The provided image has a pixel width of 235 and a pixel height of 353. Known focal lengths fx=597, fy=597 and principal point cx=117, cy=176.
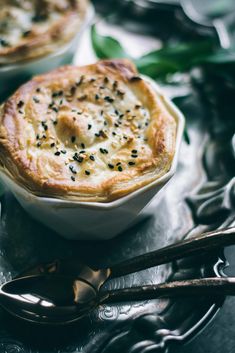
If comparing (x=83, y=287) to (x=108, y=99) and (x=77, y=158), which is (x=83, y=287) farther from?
(x=108, y=99)

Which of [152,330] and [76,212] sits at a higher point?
[76,212]

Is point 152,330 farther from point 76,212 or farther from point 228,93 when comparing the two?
point 228,93

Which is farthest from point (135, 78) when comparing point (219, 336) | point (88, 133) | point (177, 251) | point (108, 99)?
point (219, 336)

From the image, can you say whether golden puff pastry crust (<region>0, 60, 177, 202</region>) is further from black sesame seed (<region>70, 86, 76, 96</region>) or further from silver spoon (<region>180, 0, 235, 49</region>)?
silver spoon (<region>180, 0, 235, 49</region>)

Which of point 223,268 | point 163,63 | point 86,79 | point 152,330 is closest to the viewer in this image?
point 152,330

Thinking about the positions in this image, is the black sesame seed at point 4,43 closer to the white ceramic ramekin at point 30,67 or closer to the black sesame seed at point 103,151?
the white ceramic ramekin at point 30,67

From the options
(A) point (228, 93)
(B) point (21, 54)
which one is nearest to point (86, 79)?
(B) point (21, 54)
